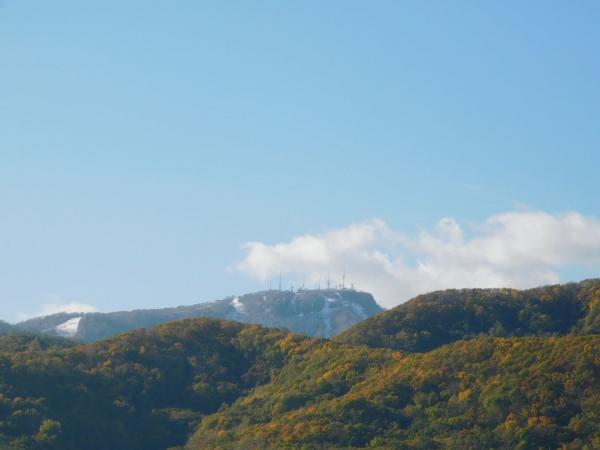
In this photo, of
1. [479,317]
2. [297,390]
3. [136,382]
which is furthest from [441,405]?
[479,317]

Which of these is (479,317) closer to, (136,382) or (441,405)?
(441,405)

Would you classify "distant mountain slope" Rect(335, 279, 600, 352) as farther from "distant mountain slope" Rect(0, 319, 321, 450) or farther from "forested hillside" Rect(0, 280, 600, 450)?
"distant mountain slope" Rect(0, 319, 321, 450)

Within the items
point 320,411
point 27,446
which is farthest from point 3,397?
point 320,411

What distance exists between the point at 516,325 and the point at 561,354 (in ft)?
101

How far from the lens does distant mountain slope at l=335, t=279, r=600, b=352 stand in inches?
3819

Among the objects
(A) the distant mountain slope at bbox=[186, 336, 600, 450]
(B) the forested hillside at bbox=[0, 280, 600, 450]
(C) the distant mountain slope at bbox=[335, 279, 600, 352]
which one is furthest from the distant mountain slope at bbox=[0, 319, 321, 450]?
(C) the distant mountain slope at bbox=[335, 279, 600, 352]

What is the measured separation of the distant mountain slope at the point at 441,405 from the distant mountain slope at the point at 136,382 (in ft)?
13.7

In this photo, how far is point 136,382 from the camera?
266 feet

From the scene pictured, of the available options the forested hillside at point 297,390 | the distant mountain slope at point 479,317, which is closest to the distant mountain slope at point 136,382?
the forested hillside at point 297,390

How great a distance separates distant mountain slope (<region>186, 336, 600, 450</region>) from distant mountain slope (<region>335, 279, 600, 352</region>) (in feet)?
63.8

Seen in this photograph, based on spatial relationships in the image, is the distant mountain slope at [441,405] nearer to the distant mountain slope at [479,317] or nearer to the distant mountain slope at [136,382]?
the distant mountain slope at [136,382]

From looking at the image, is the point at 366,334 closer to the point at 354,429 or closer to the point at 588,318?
the point at 588,318

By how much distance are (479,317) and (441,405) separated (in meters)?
33.3

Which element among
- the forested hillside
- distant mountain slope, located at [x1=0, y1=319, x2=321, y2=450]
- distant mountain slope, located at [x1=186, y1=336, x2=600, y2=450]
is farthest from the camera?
distant mountain slope, located at [x1=0, y1=319, x2=321, y2=450]
